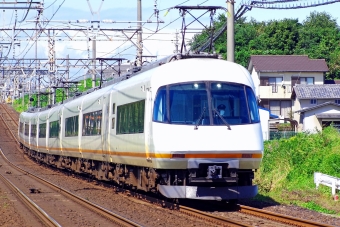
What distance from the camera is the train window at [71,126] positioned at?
2418 cm

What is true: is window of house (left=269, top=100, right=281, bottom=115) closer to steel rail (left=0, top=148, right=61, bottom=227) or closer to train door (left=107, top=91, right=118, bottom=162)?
steel rail (left=0, top=148, right=61, bottom=227)

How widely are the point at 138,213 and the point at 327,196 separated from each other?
4.71 metres

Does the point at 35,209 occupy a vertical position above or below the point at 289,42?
below

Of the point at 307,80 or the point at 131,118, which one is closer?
the point at 131,118

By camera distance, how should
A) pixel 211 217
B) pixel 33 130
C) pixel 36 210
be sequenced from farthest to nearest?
pixel 33 130 < pixel 36 210 < pixel 211 217

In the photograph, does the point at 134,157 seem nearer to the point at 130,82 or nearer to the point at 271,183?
the point at 130,82

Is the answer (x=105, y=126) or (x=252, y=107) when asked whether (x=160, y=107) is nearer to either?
(x=252, y=107)

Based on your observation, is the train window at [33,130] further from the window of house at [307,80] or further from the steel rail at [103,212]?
the window of house at [307,80]

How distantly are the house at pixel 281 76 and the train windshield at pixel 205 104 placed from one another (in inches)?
1565

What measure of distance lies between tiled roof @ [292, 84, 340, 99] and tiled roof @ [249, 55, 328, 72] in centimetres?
414

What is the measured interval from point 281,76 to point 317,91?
581 cm

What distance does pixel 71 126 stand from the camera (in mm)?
25312

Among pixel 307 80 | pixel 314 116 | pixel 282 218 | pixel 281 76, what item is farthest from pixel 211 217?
pixel 307 80

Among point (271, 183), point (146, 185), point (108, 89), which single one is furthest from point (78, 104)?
point (146, 185)
